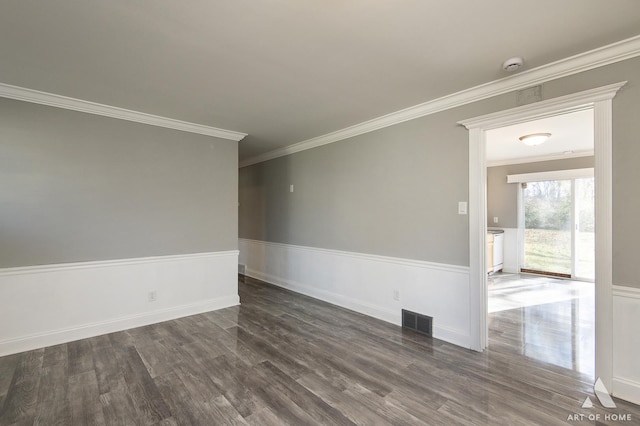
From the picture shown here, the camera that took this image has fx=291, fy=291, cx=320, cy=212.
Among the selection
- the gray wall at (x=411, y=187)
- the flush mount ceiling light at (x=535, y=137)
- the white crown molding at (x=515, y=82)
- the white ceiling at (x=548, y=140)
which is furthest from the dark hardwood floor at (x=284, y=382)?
the flush mount ceiling light at (x=535, y=137)

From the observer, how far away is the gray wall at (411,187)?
2049 mm

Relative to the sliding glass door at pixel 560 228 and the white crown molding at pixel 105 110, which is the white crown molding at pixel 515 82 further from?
the sliding glass door at pixel 560 228

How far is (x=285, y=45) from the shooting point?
2.03m

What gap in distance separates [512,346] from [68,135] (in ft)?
16.4

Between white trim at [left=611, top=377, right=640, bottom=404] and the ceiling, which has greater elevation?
the ceiling

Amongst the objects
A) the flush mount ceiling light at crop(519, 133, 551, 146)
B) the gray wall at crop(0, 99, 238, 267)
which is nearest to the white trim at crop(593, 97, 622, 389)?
the flush mount ceiling light at crop(519, 133, 551, 146)

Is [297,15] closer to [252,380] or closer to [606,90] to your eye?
[606,90]

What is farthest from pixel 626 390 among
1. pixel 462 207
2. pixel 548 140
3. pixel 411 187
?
pixel 548 140

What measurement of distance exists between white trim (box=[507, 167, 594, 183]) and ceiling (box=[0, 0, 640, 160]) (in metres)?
4.53

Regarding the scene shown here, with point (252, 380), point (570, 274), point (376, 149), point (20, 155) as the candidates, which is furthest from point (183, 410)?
point (570, 274)

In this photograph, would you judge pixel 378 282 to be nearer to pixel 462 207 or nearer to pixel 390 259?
pixel 390 259

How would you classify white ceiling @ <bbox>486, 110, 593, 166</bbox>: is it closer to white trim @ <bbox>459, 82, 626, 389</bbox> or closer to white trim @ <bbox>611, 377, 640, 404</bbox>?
white trim @ <bbox>459, 82, 626, 389</bbox>

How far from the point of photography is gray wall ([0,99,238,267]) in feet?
9.25

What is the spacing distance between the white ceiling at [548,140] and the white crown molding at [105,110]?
12.2ft
